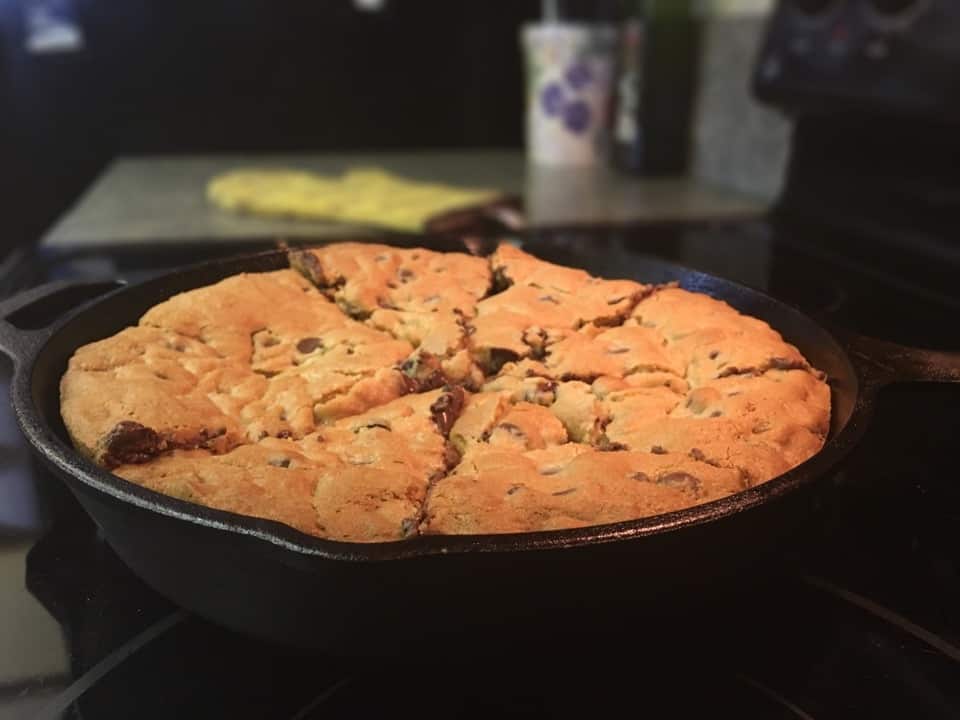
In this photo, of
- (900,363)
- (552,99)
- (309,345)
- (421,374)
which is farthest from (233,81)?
(900,363)

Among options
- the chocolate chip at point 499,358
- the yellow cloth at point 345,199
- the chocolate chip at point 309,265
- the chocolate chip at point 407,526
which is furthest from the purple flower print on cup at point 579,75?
the chocolate chip at point 407,526

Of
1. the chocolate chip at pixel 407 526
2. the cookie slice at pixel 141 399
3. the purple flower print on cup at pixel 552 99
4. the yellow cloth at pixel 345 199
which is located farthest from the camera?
the purple flower print on cup at pixel 552 99

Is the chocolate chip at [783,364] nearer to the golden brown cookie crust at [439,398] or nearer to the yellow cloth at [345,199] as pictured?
the golden brown cookie crust at [439,398]

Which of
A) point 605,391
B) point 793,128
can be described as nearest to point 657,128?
point 793,128

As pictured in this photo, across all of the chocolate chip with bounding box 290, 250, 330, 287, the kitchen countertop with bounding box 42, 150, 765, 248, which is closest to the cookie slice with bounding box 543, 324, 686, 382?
the chocolate chip with bounding box 290, 250, 330, 287

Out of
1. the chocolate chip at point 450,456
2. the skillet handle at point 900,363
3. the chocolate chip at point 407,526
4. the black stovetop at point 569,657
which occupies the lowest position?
the black stovetop at point 569,657

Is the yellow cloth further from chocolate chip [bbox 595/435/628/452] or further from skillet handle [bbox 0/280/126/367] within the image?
chocolate chip [bbox 595/435/628/452]
